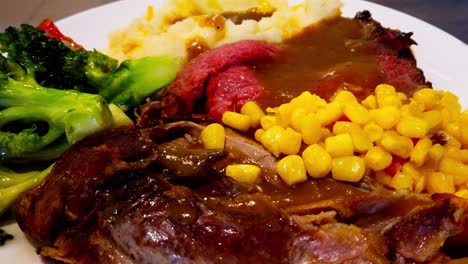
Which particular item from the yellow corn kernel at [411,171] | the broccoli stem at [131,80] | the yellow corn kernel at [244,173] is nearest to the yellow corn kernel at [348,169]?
the yellow corn kernel at [411,171]

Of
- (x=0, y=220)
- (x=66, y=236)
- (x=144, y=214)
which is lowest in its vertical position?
(x=0, y=220)

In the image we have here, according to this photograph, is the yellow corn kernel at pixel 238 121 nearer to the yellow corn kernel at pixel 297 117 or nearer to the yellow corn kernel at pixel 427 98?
the yellow corn kernel at pixel 297 117

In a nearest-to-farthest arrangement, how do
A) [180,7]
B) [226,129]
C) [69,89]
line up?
1. [226,129]
2. [69,89]
3. [180,7]

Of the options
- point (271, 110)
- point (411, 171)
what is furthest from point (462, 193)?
point (271, 110)

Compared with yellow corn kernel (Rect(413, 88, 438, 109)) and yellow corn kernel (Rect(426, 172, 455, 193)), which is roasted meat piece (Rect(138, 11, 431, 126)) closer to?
yellow corn kernel (Rect(413, 88, 438, 109))

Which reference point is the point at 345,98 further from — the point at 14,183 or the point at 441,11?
the point at 441,11

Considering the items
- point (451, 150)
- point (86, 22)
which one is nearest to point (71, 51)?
point (86, 22)

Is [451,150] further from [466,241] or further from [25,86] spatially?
[25,86]
